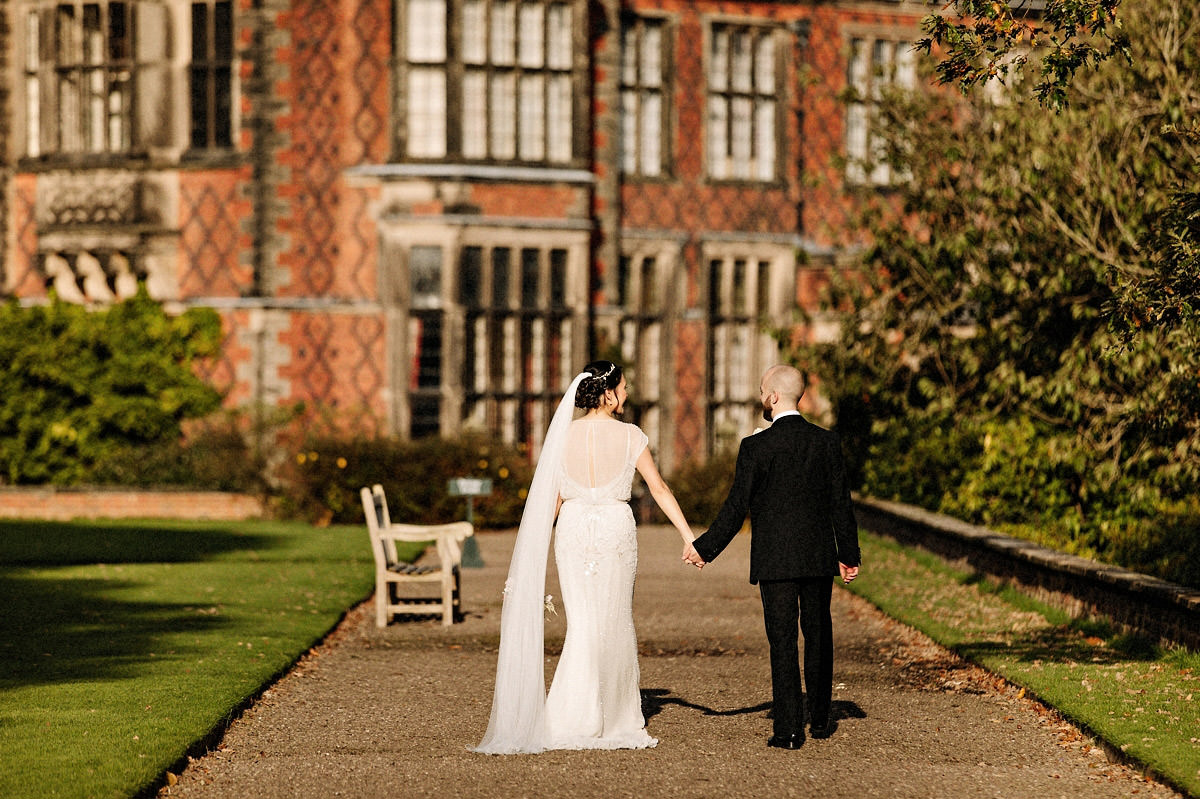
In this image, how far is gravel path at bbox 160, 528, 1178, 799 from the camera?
7445 millimetres

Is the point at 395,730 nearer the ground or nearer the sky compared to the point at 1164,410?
nearer the ground

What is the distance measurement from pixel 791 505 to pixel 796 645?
697 millimetres

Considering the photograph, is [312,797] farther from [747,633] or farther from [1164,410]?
[1164,410]

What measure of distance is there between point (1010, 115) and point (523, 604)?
9.52 m

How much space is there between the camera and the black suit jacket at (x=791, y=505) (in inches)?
327

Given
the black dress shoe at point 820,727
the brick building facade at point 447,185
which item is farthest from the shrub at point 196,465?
the black dress shoe at point 820,727

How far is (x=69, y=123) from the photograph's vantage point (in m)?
23.5

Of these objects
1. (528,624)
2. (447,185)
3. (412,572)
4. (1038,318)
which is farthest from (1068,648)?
(447,185)

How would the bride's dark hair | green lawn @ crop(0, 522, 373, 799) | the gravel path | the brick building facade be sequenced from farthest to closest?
the brick building facade, the bride's dark hair, green lawn @ crop(0, 522, 373, 799), the gravel path

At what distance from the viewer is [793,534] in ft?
27.3

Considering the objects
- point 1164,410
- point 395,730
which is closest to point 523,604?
point 395,730

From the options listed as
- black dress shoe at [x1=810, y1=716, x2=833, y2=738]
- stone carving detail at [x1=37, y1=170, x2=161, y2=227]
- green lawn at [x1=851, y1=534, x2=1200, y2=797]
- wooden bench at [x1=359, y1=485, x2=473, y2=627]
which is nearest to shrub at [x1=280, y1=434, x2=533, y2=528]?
stone carving detail at [x1=37, y1=170, x2=161, y2=227]

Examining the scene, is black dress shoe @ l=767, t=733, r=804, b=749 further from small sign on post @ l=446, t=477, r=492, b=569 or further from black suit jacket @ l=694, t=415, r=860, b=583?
small sign on post @ l=446, t=477, r=492, b=569

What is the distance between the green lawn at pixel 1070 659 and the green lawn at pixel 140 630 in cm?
449
